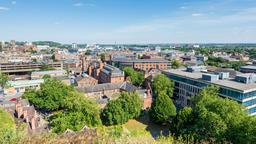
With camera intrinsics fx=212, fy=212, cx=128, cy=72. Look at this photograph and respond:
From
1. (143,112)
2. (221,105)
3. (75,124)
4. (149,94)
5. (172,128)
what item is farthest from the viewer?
(149,94)

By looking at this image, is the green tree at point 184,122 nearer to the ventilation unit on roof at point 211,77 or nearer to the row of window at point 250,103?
the row of window at point 250,103

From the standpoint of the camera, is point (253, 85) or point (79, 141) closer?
point (79, 141)

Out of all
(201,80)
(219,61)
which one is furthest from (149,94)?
(219,61)

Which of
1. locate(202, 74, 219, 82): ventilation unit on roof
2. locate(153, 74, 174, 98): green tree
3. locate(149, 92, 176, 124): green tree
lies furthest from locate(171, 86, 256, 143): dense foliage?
locate(153, 74, 174, 98): green tree

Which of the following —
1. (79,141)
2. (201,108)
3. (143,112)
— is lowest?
(143,112)

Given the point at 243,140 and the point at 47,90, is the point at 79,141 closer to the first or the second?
the point at 243,140

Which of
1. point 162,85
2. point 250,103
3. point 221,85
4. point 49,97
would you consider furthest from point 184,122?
point 49,97

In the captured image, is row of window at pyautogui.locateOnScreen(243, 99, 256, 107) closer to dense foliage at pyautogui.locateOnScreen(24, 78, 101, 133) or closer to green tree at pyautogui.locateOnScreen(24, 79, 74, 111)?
dense foliage at pyautogui.locateOnScreen(24, 78, 101, 133)
